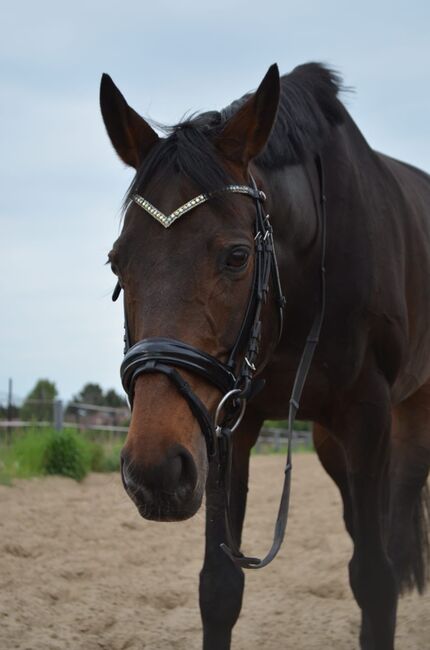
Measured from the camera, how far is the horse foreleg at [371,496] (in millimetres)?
3863

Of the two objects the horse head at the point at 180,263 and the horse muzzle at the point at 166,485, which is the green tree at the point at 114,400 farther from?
the horse muzzle at the point at 166,485

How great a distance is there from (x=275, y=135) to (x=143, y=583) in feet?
11.4

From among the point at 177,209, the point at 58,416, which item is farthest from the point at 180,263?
the point at 58,416

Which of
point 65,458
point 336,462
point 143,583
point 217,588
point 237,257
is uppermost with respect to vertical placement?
point 237,257

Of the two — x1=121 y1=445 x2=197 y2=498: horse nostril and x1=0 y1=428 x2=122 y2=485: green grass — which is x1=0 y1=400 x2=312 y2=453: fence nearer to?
x1=0 y1=428 x2=122 y2=485: green grass

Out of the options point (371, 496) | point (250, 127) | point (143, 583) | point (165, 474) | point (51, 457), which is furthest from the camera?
point (51, 457)

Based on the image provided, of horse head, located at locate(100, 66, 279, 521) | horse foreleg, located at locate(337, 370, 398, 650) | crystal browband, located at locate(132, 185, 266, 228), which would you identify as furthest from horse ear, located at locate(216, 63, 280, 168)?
horse foreleg, located at locate(337, 370, 398, 650)

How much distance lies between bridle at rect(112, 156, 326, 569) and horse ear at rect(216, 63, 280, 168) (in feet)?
0.34

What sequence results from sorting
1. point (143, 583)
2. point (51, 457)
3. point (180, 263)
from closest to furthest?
point (180, 263) < point (143, 583) < point (51, 457)

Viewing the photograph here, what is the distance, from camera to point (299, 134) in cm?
373

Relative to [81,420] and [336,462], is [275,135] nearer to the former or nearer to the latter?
[336,462]

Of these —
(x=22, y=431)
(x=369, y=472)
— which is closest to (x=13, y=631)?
(x=369, y=472)

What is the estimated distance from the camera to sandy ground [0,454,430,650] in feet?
15.8

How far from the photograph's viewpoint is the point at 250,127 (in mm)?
3074
